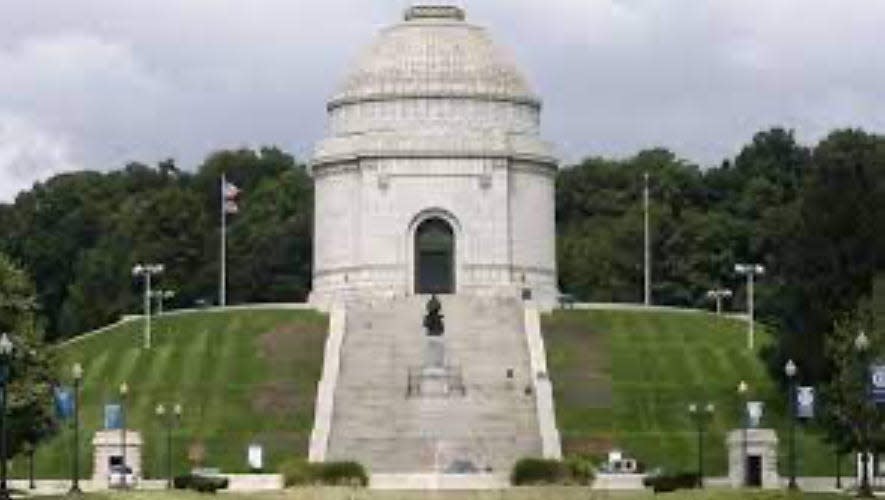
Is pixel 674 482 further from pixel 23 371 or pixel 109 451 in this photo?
pixel 109 451

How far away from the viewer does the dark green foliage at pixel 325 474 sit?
303 feet

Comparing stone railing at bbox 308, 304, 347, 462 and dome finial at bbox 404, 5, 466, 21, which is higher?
dome finial at bbox 404, 5, 466, 21

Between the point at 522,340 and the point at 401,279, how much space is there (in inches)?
548

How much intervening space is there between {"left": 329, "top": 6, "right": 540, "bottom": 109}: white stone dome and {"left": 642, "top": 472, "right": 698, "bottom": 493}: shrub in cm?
4581

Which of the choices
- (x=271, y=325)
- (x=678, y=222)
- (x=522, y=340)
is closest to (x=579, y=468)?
(x=522, y=340)

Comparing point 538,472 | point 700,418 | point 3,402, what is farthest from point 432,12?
point 3,402

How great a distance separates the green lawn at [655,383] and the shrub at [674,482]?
12.4m

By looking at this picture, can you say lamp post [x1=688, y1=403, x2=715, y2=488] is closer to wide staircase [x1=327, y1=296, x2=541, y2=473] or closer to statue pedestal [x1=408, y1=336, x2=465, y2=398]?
wide staircase [x1=327, y1=296, x2=541, y2=473]

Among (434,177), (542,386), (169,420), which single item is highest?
(434,177)

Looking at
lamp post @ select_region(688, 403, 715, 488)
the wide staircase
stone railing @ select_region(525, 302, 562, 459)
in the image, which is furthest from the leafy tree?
stone railing @ select_region(525, 302, 562, 459)

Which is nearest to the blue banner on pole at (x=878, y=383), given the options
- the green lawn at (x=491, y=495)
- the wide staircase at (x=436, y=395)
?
the green lawn at (x=491, y=495)

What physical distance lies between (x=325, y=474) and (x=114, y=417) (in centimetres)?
1159

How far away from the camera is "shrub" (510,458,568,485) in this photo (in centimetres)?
9412

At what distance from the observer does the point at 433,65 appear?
135000 mm
